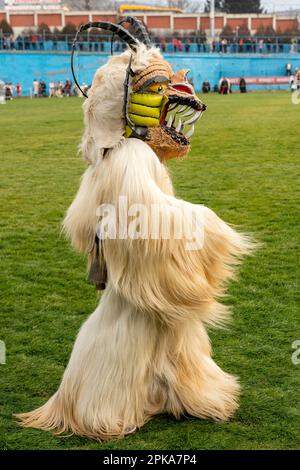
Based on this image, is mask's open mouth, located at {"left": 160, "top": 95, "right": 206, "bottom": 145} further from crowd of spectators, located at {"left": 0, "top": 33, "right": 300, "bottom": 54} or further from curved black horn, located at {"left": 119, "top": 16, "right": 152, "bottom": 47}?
crowd of spectators, located at {"left": 0, "top": 33, "right": 300, "bottom": 54}

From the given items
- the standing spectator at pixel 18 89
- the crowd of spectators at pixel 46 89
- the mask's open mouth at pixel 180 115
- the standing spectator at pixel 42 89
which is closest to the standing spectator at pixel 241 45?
the crowd of spectators at pixel 46 89

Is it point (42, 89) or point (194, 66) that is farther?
point (194, 66)

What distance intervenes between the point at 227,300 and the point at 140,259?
2549 millimetres

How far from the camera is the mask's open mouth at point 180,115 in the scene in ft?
11.3

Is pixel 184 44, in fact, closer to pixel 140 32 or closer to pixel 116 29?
pixel 140 32

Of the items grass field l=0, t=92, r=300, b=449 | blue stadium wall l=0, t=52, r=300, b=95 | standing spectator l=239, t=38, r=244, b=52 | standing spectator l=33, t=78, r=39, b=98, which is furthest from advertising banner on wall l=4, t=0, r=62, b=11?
grass field l=0, t=92, r=300, b=449

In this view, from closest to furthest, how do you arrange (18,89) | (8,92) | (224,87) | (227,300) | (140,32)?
(140,32) < (227,300) < (8,92) < (224,87) < (18,89)

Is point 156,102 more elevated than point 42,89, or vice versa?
point 42,89

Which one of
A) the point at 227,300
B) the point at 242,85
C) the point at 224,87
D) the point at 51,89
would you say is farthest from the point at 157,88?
the point at 242,85

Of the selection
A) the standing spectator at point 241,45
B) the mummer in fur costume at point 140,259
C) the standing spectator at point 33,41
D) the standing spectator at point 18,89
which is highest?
the standing spectator at point 33,41

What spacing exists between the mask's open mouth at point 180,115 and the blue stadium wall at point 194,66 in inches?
1510

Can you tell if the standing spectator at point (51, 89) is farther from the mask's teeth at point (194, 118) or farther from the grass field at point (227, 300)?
the mask's teeth at point (194, 118)

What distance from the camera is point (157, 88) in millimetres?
3385
